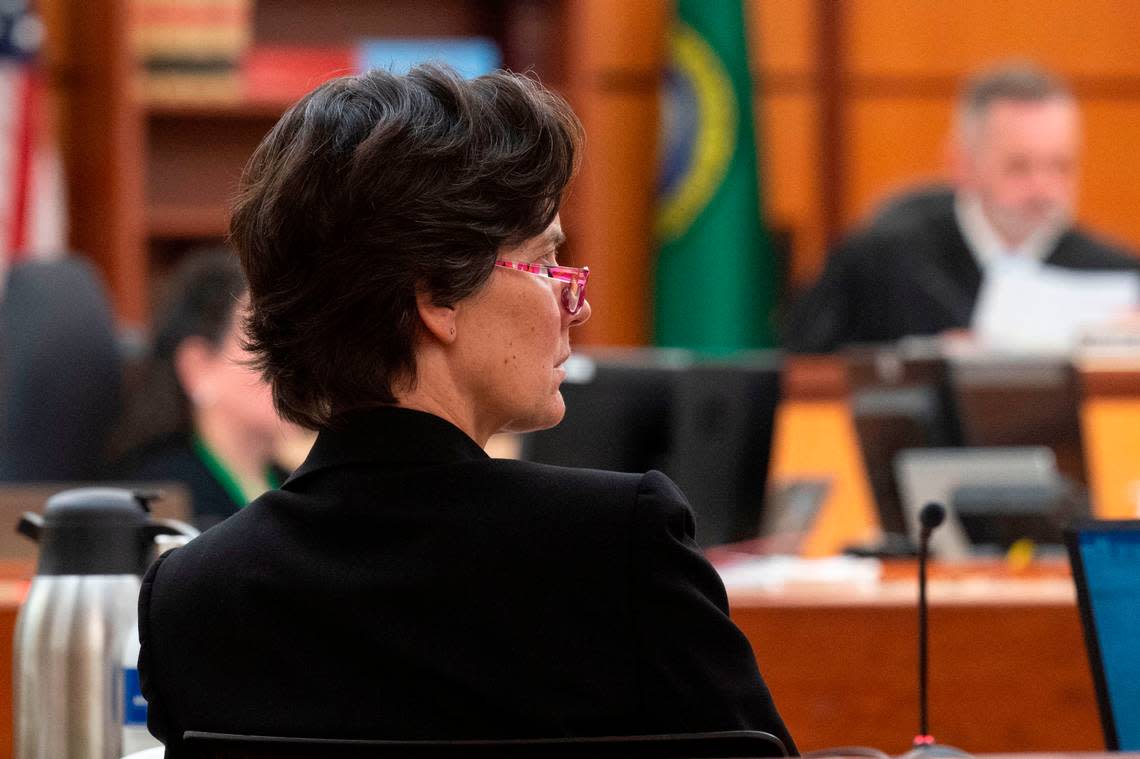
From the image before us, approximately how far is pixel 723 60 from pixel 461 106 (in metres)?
4.26

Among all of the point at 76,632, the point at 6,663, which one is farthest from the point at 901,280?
the point at 76,632

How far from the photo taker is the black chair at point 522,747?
1063mm

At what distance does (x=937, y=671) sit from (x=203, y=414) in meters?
1.62

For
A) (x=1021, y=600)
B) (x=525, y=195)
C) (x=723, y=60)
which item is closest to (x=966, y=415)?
(x=1021, y=600)

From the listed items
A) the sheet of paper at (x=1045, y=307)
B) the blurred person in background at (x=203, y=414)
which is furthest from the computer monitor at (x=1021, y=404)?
the blurred person in background at (x=203, y=414)

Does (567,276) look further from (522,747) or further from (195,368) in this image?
(195,368)

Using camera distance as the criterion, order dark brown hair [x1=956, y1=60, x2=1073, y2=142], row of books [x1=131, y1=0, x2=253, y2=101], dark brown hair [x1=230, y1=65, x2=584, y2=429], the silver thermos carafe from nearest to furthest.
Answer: dark brown hair [x1=230, y1=65, x2=584, y2=429] < the silver thermos carafe < dark brown hair [x1=956, y1=60, x2=1073, y2=142] < row of books [x1=131, y1=0, x2=253, y2=101]

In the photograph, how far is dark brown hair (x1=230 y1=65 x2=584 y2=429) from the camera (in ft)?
3.91

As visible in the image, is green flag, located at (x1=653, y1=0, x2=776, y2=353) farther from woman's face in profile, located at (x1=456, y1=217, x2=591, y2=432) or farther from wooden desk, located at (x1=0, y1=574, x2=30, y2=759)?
woman's face in profile, located at (x1=456, y1=217, x2=591, y2=432)

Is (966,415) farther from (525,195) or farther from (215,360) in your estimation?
(525,195)

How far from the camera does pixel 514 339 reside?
4.14ft

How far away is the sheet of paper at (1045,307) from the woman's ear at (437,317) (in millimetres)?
2716

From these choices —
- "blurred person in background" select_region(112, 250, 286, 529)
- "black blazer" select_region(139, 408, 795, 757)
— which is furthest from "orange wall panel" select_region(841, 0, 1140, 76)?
"black blazer" select_region(139, 408, 795, 757)

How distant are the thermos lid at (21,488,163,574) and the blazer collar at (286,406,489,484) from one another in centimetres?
39
